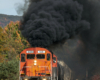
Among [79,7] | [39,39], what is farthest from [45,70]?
[79,7]

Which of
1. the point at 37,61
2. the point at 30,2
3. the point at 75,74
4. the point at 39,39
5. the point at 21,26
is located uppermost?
the point at 30,2

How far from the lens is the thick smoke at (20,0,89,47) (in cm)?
1592

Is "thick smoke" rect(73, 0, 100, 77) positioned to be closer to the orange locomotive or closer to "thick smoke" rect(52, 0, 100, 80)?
"thick smoke" rect(52, 0, 100, 80)

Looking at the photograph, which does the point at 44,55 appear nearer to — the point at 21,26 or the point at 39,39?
the point at 39,39

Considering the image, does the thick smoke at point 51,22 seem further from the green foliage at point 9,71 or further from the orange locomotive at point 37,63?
the green foliage at point 9,71

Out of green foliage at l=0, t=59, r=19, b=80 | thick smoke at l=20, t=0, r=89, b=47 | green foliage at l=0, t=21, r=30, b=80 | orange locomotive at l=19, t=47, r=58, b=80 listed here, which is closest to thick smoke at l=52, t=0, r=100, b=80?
thick smoke at l=20, t=0, r=89, b=47

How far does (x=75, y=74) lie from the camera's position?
24.9m

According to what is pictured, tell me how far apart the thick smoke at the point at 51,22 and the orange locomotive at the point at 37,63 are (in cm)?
131

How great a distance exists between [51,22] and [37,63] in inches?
171

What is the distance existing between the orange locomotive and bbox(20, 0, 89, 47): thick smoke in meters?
1.31

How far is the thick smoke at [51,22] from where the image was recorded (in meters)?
15.9

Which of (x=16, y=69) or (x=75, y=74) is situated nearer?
(x=16, y=69)

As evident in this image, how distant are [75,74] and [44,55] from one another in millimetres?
11406

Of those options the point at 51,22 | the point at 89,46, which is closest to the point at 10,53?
the point at 89,46
